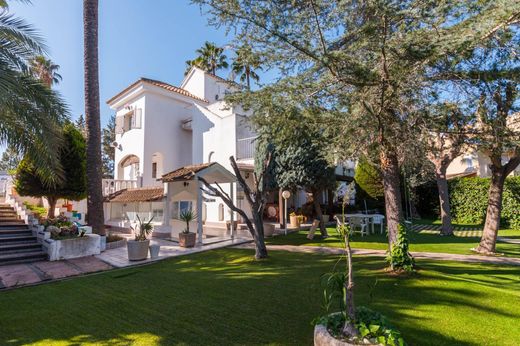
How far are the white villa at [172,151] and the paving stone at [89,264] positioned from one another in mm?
5124

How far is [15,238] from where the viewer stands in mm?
11844

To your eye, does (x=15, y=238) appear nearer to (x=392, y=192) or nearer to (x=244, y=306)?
(x=244, y=306)

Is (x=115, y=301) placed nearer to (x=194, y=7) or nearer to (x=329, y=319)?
(x=329, y=319)

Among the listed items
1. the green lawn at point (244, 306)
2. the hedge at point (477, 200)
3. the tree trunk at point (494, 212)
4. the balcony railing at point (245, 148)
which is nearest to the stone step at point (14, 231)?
the green lawn at point (244, 306)

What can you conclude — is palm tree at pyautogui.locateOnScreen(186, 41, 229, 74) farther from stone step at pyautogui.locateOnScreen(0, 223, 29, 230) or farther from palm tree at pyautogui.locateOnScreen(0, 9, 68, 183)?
stone step at pyautogui.locateOnScreen(0, 223, 29, 230)

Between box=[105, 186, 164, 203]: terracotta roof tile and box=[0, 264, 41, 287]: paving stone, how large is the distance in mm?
6841

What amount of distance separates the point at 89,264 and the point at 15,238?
4.57 metres

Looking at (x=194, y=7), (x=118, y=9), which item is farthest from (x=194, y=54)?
(x=194, y=7)

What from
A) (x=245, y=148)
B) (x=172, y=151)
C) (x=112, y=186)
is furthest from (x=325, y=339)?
(x=172, y=151)

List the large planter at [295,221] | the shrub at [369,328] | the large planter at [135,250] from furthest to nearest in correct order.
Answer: the large planter at [295,221] < the large planter at [135,250] < the shrub at [369,328]

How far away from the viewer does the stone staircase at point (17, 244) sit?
34.7 feet

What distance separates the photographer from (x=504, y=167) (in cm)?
1007

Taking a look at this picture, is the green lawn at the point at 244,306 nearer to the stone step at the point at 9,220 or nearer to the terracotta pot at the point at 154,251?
the terracotta pot at the point at 154,251

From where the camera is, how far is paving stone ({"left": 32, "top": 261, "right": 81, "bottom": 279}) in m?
8.82
